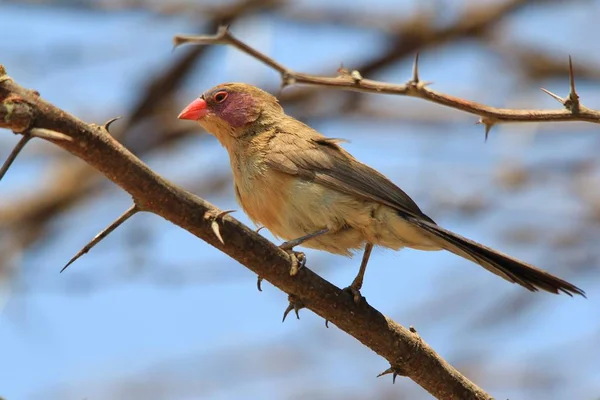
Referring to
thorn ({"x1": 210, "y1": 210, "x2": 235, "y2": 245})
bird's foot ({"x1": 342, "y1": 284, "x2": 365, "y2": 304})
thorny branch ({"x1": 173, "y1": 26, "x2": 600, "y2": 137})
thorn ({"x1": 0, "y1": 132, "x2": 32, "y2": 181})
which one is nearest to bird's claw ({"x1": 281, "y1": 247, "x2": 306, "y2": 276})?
bird's foot ({"x1": 342, "y1": 284, "x2": 365, "y2": 304})

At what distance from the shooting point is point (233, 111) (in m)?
5.63

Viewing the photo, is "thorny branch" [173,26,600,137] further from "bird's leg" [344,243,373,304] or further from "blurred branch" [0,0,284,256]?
"blurred branch" [0,0,284,256]

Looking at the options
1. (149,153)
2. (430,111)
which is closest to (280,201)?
(149,153)

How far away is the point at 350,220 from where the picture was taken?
4.83 meters

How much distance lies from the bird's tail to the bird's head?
1.41 m

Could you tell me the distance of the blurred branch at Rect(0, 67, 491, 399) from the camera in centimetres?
300

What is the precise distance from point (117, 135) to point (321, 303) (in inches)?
231

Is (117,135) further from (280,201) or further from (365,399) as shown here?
(280,201)

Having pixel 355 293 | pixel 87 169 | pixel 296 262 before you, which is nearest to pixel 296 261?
pixel 296 262

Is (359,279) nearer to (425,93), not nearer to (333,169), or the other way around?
(333,169)

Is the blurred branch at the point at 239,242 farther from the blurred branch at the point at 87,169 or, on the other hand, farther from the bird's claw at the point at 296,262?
the blurred branch at the point at 87,169

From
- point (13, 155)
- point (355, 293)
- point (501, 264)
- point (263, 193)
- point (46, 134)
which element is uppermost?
point (263, 193)

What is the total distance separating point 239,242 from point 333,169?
1653 mm

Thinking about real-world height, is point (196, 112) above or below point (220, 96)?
below
